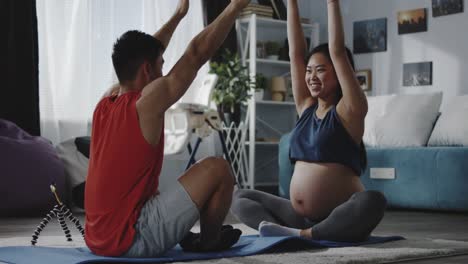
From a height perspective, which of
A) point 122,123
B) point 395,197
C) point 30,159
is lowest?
point 395,197

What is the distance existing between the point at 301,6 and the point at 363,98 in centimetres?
457

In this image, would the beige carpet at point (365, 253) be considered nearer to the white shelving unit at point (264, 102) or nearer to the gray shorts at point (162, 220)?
the gray shorts at point (162, 220)

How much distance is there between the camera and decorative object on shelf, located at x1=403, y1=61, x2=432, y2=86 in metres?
6.14

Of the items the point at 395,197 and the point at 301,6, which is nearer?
the point at 395,197

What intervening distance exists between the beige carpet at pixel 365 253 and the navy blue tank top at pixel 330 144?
320 millimetres

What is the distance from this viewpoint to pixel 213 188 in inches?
92.6

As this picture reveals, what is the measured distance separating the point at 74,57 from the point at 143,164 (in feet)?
11.0

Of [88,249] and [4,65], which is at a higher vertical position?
[4,65]

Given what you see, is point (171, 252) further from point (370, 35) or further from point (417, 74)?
point (370, 35)

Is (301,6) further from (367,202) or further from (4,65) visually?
(367,202)

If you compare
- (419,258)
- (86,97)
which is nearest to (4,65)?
(86,97)

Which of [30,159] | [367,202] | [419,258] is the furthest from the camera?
[30,159]

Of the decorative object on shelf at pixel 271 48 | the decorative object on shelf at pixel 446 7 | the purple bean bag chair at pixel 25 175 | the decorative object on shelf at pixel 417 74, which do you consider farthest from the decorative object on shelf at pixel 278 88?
the purple bean bag chair at pixel 25 175

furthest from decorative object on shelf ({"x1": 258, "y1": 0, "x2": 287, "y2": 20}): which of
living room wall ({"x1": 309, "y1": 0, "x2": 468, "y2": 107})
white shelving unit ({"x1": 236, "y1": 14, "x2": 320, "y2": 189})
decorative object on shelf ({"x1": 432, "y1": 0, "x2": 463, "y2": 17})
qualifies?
decorative object on shelf ({"x1": 432, "y1": 0, "x2": 463, "y2": 17})
